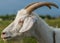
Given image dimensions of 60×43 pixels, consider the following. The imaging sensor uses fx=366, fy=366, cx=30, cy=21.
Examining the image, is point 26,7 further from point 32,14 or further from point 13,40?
point 13,40

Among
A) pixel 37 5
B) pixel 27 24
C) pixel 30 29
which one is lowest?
pixel 30 29

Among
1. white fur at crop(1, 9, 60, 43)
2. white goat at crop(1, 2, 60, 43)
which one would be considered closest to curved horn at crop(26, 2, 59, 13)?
white goat at crop(1, 2, 60, 43)

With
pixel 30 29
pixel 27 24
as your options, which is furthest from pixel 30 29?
pixel 27 24

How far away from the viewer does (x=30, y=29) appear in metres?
8.09

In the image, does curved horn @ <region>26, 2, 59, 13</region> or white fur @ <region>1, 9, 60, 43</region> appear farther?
curved horn @ <region>26, 2, 59, 13</region>

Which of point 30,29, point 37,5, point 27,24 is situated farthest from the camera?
point 37,5

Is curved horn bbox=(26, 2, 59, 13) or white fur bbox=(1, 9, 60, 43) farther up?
curved horn bbox=(26, 2, 59, 13)

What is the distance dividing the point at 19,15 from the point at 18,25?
25 centimetres

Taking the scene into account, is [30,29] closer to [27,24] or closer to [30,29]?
[30,29]

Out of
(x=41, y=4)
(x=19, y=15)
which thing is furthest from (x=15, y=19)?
(x=41, y=4)

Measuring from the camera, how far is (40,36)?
835 cm

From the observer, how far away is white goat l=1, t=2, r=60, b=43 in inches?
315

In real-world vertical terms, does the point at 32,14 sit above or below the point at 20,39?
above

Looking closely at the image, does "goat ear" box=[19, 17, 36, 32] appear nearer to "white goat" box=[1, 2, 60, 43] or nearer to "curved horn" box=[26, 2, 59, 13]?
"white goat" box=[1, 2, 60, 43]
